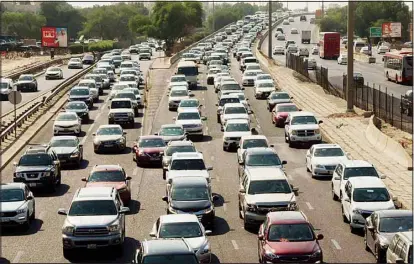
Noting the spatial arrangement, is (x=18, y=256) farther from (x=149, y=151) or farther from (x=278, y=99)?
(x=278, y=99)

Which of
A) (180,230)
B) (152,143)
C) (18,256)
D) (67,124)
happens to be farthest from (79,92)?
(180,230)

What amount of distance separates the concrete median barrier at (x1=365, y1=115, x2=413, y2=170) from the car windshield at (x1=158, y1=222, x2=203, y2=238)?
686 inches

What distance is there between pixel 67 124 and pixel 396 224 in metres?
30.1

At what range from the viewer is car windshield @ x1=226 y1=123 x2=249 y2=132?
1824 inches

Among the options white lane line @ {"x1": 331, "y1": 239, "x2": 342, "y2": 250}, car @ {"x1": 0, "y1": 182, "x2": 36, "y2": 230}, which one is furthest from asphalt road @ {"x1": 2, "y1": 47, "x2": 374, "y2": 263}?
car @ {"x1": 0, "y1": 182, "x2": 36, "y2": 230}

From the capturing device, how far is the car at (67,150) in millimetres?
40531

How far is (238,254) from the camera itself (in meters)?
24.5

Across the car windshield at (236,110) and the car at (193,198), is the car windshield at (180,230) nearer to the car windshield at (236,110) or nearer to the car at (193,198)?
the car at (193,198)

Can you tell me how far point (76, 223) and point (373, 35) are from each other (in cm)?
16054

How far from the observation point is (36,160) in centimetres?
3522

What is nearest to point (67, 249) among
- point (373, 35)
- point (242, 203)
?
point (242, 203)

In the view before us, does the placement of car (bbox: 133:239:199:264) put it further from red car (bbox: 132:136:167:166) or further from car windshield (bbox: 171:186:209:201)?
red car (bbox: 132:136:167:166)

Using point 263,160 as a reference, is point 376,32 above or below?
above

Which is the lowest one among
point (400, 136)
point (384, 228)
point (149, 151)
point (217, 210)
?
point (217, 210)
